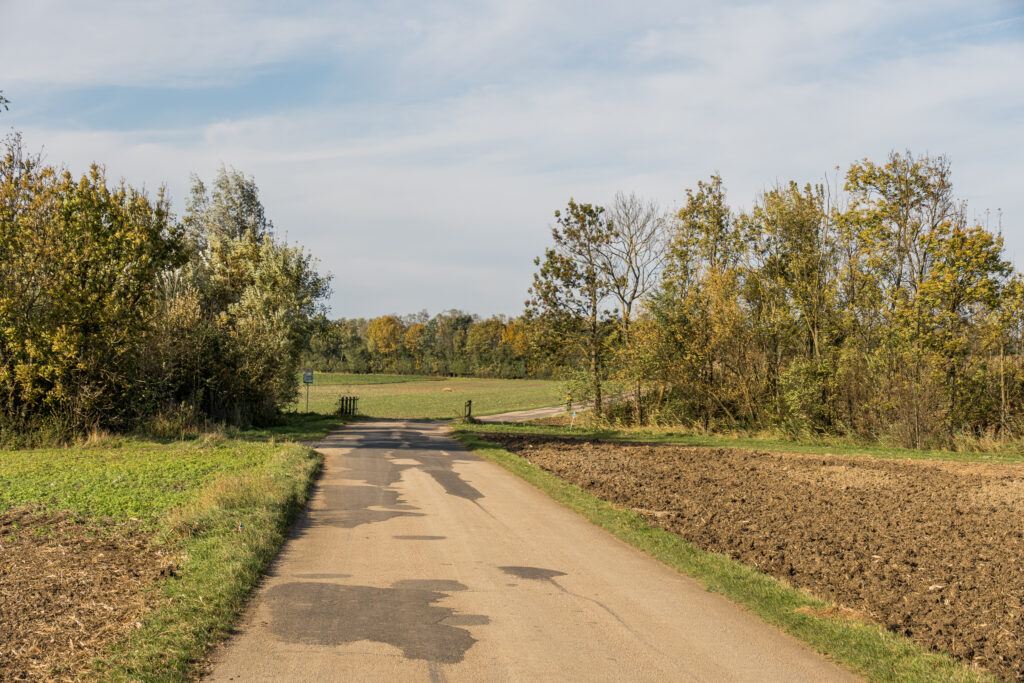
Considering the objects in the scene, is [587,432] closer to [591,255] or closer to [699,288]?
[699,288]

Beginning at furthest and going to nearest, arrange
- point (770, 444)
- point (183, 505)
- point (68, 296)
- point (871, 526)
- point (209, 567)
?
point (770, 444) < point (68, 296) < point (183, 505) < point (871, 526) < point (209, 567)

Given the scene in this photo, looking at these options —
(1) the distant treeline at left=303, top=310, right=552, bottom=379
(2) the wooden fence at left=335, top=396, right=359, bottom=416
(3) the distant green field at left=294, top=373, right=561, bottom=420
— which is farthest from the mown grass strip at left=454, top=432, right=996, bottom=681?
(1) the distant treeline at left=303, top=310, right=552, bottom=379

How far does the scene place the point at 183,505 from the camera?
1170 cm

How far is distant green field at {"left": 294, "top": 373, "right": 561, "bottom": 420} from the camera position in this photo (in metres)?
59.1

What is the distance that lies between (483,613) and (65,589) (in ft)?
14.2

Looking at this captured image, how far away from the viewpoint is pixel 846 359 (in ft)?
90.0

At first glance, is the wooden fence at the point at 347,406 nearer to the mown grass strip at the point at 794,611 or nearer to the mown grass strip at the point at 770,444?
the mown grass strip at the point at 770,444

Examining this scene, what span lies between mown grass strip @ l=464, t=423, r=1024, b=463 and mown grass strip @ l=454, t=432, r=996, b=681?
1347 cm

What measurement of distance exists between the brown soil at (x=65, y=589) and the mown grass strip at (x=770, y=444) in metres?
19.9

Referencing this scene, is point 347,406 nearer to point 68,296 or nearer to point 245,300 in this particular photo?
point 245,300

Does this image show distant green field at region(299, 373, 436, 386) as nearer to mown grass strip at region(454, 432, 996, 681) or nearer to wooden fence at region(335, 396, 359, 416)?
wooden fence at region(335, 396, 359, 416)

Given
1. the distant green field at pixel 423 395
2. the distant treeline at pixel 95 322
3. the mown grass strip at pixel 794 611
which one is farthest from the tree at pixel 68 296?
the distant green field at pixel 423 395

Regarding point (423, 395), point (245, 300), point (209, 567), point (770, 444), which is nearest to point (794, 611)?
point (209, 567)

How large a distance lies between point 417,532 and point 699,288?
23760 mm
